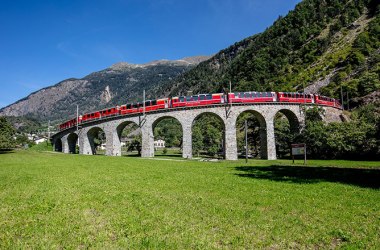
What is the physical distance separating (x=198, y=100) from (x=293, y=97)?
626 inches

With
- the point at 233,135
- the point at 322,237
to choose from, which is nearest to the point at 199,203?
the point at 322,237

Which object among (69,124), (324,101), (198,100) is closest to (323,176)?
(198,100)

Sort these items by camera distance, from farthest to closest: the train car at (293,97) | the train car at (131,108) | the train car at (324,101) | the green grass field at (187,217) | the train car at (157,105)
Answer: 1. the train car at (324,101)
2. the train car at (131,108)
3. the train car at (293,97)
4. the train car at (157,105)
5. the green grass field at (187,217)

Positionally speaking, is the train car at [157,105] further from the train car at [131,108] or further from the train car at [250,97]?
the train car at [250,97]

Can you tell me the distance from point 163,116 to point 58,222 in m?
36.1

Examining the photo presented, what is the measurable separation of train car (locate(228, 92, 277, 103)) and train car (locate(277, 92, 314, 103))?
3.48 ft

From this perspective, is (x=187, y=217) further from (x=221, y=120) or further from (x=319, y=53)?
(x=319, y=53)

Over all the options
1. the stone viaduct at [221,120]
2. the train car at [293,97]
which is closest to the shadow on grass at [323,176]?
the stone viaduct at [221,120]

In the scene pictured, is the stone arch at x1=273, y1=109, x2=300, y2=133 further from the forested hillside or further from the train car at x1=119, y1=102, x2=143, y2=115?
the forested hillside

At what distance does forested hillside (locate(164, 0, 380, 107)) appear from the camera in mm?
72750

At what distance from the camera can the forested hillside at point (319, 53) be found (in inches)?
2864

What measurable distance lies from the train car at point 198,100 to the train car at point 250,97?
165cm

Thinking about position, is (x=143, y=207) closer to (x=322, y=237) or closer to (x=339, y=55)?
(x=322, y=237)

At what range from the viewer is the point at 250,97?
41.1m
